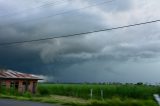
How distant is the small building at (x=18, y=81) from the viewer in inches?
1919

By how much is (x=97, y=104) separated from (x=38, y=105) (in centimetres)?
409

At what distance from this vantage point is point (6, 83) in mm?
48938

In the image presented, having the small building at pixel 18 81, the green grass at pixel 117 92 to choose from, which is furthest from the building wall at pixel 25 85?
the green grass at pixel 117 92

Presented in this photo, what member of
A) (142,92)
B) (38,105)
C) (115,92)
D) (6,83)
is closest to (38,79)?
(6,83)

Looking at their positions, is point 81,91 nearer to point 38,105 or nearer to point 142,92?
point 142,92

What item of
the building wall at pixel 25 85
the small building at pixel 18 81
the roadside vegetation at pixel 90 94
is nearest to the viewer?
the roadside vegetation at pixel 90 94

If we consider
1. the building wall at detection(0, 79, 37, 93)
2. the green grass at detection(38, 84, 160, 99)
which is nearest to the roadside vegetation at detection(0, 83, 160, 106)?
the green grass at detection(38, 84, 160, 99)

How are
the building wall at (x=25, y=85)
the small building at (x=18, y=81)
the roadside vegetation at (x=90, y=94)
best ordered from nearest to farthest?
the roadside vegetation at (x=90, y=94) → the small building at (x=18, y=81) → the building wall at (x=25, y=85)

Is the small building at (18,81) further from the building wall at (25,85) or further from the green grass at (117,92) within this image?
the green grass at (117,92)

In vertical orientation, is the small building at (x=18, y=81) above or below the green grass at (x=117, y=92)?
above

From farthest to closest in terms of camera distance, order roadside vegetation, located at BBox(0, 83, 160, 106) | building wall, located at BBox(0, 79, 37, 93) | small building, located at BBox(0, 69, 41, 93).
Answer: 1. building wall, located at BBox(0, 79, 37, 93)
2. small building, located at BBox(0, 69, 41, 93)
3. roadside vegetation, located at BBox(0, 83, 160, 106)

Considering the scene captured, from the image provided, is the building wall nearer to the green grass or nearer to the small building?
the small building

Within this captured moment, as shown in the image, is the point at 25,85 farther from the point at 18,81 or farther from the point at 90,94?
the point at 90,94

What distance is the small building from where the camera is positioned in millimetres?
48750
